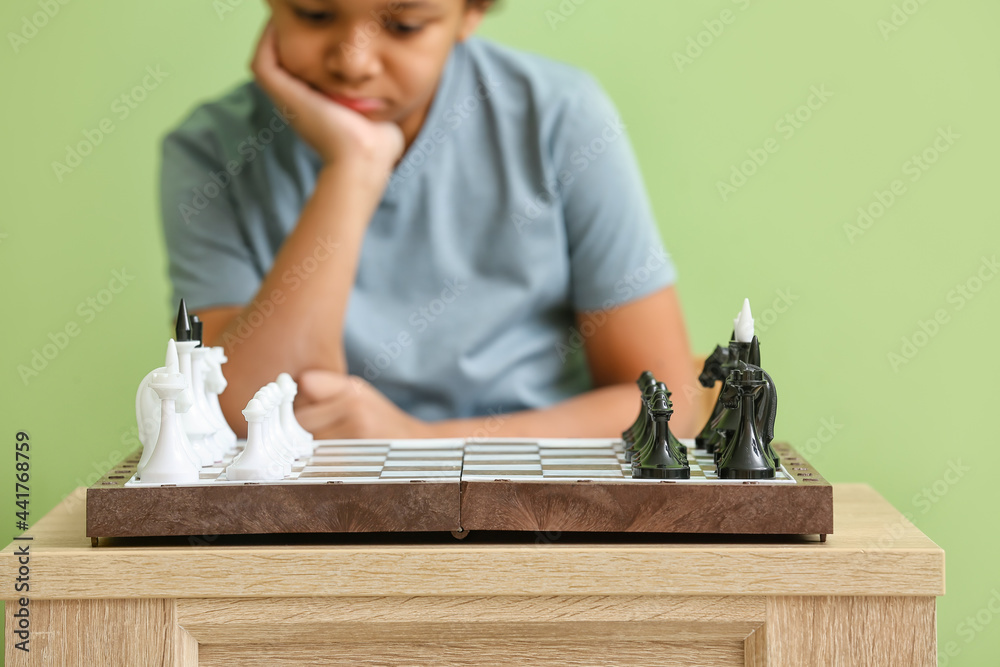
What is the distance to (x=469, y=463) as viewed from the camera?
3.99 ft

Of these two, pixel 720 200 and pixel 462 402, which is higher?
pixel 720 200

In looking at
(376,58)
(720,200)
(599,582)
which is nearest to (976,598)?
(720,200)

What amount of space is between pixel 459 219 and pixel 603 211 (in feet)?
0.85

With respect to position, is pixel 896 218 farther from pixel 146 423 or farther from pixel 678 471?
pixel 146 423

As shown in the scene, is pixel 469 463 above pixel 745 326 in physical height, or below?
below

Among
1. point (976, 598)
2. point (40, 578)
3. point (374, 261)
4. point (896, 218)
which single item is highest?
point (896, 218)

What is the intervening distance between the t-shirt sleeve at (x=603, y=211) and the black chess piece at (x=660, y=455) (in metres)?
0.50

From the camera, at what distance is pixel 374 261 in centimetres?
159

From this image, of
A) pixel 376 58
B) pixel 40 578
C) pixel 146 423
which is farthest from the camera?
pixel 376 58

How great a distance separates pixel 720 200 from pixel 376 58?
66 cm

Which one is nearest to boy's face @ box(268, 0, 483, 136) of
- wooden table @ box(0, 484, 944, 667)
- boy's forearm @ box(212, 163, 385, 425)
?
boy's forearm @ box(212, 163, 385, 425)

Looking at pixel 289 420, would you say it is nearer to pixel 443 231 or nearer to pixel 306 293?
pixel 306 293

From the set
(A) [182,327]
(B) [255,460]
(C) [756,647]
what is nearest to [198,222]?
(A) [182,327]

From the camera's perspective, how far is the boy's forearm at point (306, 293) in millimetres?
1537
